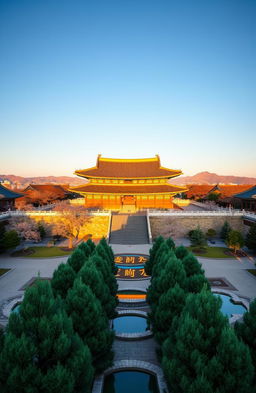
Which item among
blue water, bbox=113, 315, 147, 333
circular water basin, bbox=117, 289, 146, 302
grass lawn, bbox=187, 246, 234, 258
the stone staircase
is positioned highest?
the stone staircase

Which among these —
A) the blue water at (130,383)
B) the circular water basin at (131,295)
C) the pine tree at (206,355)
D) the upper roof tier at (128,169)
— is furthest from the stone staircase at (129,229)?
the pine tree at (206,355)

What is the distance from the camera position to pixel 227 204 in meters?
54.1

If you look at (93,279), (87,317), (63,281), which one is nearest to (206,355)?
(87,317)

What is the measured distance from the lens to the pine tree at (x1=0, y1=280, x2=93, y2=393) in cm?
661

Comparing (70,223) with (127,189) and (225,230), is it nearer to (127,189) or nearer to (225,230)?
(127,189)

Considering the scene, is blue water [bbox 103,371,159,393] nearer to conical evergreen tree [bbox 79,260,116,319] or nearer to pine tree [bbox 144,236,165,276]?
conical evergreen tree [bbox 79,260,116,319]

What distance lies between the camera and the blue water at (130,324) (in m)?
15.0

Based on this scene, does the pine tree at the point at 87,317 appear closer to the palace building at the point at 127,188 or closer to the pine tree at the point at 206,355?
the pine tree at the point at 206,355

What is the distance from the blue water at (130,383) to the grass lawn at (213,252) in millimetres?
20552

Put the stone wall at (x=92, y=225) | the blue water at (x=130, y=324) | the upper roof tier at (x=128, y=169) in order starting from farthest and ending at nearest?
the upper roof tier at (x=128, y=169) < the stone wall at (x=92, y=225) < the blue water at (x=130, y=324)

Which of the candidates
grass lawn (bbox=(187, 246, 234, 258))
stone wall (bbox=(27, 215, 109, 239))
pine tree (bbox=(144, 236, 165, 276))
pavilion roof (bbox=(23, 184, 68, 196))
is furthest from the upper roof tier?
pine tree (bbox=(144, 236, 165, 276))

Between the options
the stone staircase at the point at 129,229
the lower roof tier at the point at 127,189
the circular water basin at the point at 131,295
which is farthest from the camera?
the lower roof tier at the point at 127,189

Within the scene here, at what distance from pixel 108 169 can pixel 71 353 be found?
147 feet

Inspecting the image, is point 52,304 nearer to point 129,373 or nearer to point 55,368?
point 55,368
